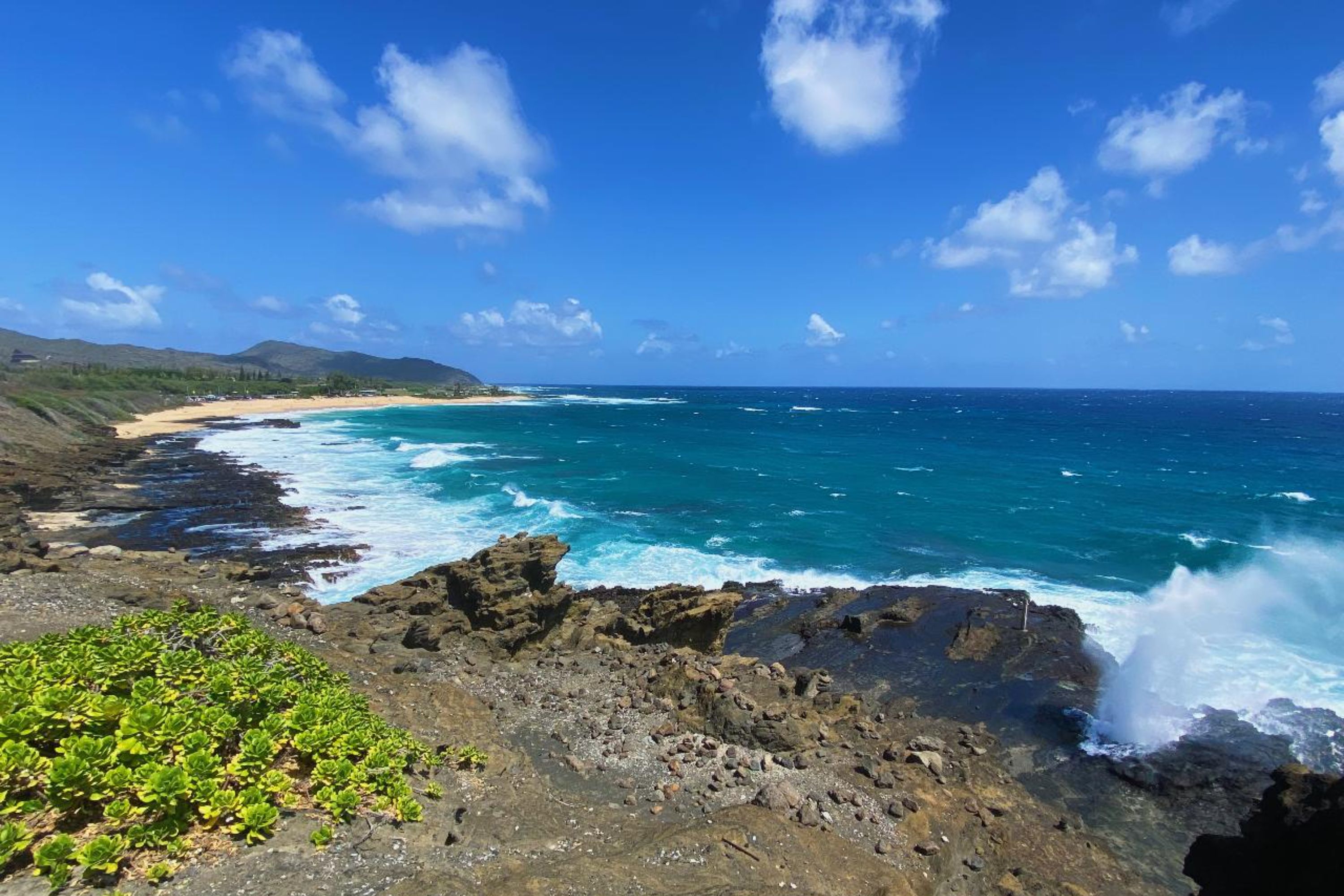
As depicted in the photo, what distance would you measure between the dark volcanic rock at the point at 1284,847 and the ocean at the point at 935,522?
4.41 meters

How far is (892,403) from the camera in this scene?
19588 cm

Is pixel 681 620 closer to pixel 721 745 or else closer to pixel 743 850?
pixel 721 745

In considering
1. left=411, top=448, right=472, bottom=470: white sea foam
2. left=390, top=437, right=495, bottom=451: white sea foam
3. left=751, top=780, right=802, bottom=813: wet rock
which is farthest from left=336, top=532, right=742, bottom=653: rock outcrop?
left=390, top=437, right=495, bottom=451: white sea foam

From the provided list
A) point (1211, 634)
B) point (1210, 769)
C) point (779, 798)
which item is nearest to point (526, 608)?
point (779, 798)

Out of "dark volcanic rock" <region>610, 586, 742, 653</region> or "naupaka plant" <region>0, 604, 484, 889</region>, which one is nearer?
"naupaka plant" <region>0, 604, 484, 889</region>

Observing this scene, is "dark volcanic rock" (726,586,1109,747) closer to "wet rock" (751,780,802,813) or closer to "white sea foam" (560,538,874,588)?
"white sea foam" (560,538,874,588)

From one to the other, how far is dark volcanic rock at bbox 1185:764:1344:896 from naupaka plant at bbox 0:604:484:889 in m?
13.1

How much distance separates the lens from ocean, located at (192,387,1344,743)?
22844mm

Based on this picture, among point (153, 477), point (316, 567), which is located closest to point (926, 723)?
point (316, 567)

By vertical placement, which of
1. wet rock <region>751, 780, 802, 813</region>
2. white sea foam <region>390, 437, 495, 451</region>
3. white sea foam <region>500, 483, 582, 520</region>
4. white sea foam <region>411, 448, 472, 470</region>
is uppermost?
white sea foam <region>390, 437, 495, 451</region>

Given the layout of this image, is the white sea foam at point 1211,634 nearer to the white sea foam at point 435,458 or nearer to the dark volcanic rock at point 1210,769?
the dark volcanic rock at point 1210,769

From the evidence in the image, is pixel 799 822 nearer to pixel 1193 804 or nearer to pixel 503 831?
pixel 503 831

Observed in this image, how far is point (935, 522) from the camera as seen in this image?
38469mm

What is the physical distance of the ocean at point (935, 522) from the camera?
2284 cm
